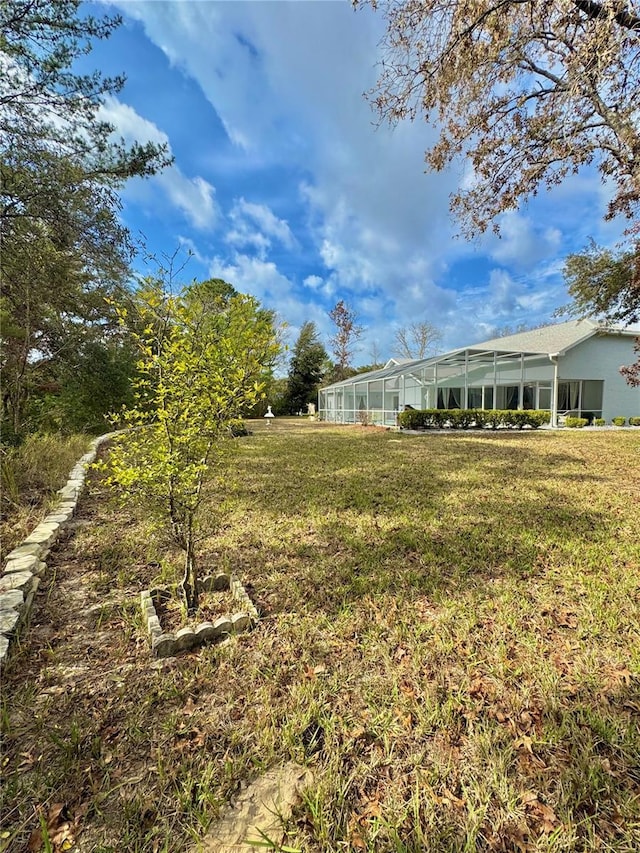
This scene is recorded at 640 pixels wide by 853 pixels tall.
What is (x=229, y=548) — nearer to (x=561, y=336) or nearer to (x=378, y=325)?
(x=561, y=336)

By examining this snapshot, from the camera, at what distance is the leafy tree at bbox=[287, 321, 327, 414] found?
107ft

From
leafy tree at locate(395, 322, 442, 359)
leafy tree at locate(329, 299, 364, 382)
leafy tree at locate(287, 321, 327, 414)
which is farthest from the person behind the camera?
leafy tree at locate(395, 322, 442, 359)

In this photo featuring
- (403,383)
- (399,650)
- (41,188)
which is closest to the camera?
(399,650)

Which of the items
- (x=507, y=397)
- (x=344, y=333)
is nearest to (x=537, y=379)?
(x=507, y=397)

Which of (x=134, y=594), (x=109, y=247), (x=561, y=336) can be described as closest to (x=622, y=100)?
(x=109, y=247)

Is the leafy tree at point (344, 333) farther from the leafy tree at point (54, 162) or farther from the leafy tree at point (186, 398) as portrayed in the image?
the leafy tree at point (186, 398)

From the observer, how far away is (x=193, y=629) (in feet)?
7.23

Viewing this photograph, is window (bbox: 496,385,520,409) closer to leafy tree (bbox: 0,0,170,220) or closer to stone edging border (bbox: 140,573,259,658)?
leafy tree (bbox: 0,0,170,220)

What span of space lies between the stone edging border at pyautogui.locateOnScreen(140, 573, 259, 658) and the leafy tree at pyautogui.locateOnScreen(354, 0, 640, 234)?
6596 mm

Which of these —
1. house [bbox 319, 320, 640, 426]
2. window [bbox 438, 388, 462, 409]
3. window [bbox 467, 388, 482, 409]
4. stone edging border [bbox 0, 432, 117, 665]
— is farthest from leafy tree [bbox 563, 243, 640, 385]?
stone edging border [bbox 0, 432, 117, 665]

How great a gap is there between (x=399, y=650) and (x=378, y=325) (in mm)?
37650

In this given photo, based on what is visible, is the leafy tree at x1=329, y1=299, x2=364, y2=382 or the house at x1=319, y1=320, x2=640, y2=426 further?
the leafy tree at x1=329, y1=299, x2=364, y2=382

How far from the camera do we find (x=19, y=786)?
4.47 feet

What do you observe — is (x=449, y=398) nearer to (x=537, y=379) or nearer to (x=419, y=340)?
(x=537, y=379)
